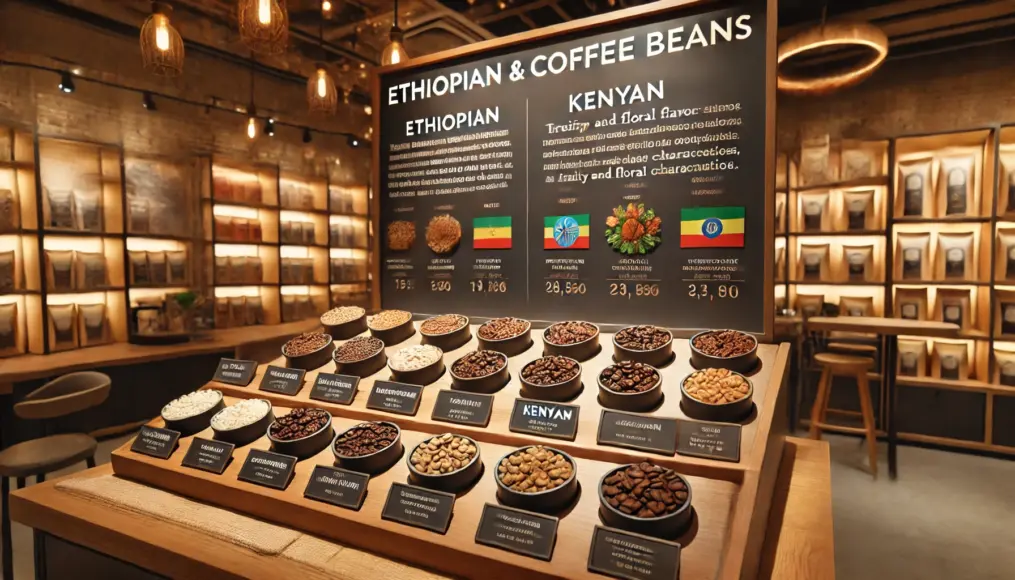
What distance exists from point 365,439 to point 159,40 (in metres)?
2.17

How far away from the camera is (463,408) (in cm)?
150

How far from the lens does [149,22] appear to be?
242 cm

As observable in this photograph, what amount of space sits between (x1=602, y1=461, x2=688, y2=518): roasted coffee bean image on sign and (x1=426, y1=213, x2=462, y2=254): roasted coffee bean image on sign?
1202 millimetres

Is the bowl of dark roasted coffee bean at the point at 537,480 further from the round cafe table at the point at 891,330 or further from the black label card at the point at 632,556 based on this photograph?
the round cafe table at the point at 891,330

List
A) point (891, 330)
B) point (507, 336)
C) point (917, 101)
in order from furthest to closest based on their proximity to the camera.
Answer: point (917, 101) < point (891, 330) < point (507, 336)

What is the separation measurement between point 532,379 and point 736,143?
37.2 inches

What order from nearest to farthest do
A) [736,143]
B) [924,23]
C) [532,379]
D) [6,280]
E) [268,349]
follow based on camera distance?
[532,379] < [736,143] < [6,280] < [924,23] < [268,349]

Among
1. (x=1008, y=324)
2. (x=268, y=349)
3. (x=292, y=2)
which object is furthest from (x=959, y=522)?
(x=292, y=2)

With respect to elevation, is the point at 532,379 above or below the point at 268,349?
above

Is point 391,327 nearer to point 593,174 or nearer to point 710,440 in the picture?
point 593,174

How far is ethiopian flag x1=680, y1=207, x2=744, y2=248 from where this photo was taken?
1615 mm

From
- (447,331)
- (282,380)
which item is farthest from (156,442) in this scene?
(447,331)

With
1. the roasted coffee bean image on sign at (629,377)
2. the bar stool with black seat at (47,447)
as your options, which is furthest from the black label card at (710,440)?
the bar stool with black seat at (47,447)

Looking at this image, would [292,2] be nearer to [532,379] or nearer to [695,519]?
[532,379]
